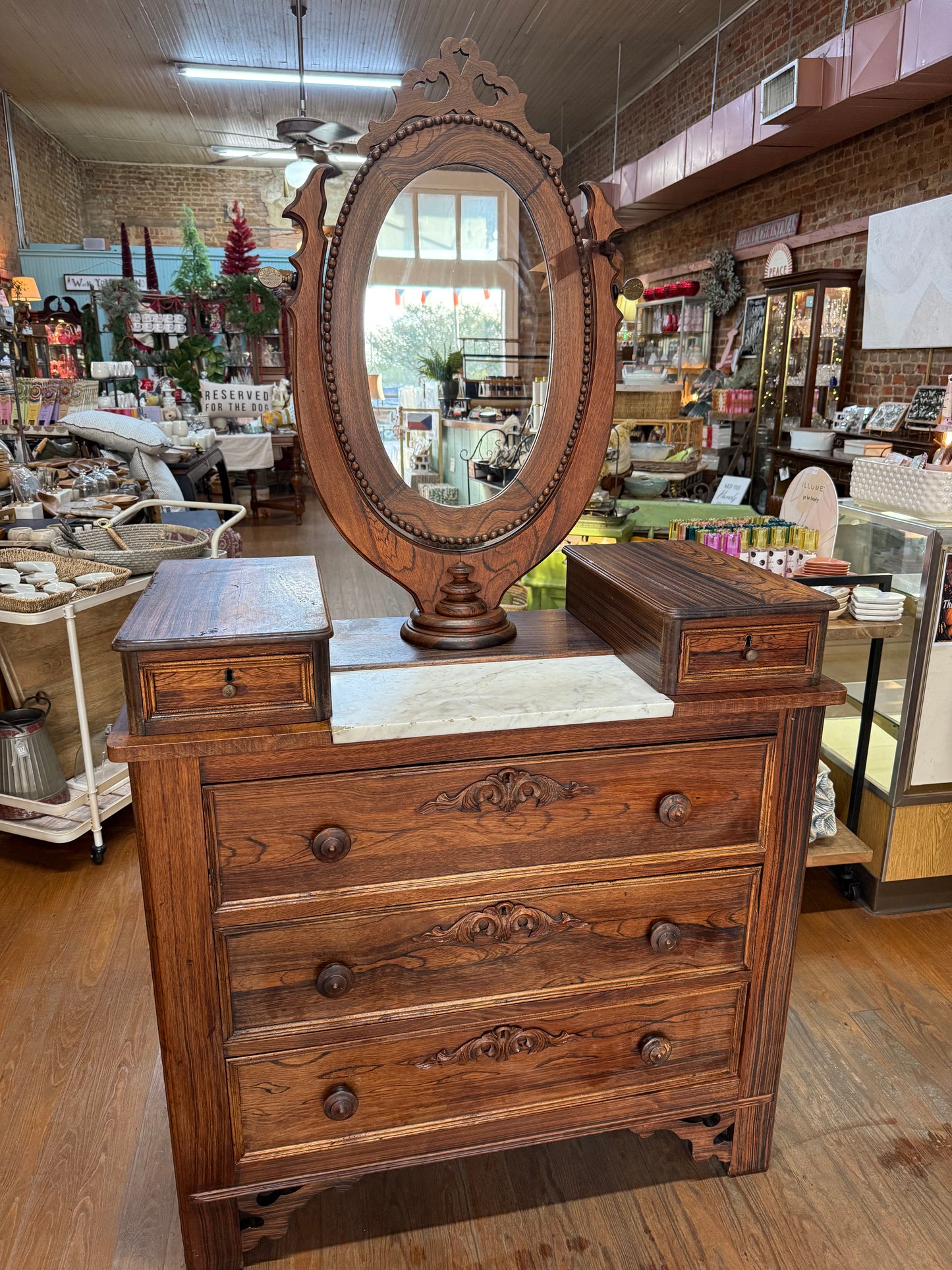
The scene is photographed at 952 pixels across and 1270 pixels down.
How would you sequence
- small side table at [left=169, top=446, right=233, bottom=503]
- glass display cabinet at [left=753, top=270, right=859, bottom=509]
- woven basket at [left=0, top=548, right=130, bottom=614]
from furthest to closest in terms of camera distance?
glass display cabinet at [left=753, top=270, right=859, bottom=509] → small side table at [left=169, top=446, right=233, bottom=503] → woven basket at [left=0, top=548, right=130, bottom=614]

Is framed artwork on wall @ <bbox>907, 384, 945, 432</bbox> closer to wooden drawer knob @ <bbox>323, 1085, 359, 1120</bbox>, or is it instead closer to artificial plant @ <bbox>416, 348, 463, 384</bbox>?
artificial plant @ <bbox>416, 348, 463, 384</bbox>

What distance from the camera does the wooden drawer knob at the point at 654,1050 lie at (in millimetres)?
1649

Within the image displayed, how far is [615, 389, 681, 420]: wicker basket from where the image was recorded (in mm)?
7723

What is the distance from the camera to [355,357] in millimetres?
1538

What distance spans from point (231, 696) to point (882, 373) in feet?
22.0

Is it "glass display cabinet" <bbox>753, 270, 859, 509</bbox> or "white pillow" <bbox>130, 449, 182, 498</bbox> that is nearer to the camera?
"white pillow" <bbox>130, 449, 182, 498</bbox>

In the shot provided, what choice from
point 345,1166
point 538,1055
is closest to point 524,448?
point 538,1055

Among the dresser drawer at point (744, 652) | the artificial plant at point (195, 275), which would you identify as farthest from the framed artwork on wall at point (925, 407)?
the artificial plant at point (195, 275)

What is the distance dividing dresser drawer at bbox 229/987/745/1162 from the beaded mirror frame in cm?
71

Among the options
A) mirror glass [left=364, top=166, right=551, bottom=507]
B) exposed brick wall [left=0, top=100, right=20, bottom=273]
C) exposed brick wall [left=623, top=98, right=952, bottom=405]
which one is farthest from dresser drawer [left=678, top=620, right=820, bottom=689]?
exposed brick wall [left=0, top=100, right=20, bottom=273]

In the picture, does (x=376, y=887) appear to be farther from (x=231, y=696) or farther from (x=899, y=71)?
(x=899, y=71)

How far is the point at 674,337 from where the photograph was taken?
1020 centimetres

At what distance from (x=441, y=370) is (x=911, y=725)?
1.74m

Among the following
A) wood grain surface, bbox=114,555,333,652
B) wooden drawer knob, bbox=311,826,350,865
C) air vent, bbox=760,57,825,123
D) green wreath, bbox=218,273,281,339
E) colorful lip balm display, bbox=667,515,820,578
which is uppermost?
air vent, bbox=760,57,825,123
